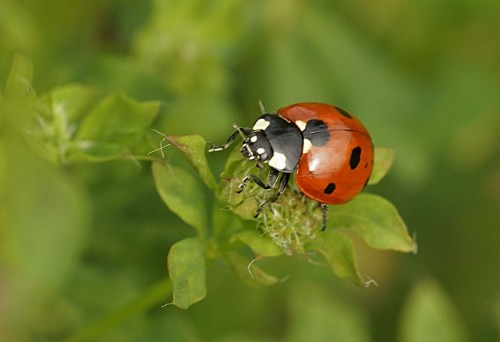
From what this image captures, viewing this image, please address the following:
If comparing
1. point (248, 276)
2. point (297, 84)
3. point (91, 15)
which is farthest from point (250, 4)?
point (248, 276)

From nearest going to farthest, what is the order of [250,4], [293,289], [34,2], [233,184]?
1. [233,184]
2. [34,2]
3. [293,289]
4. [250,4]

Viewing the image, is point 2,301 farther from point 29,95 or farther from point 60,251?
point 29,95

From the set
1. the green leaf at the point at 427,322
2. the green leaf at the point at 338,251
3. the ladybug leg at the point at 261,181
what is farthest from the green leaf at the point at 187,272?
the green leaf at the point at 427,322

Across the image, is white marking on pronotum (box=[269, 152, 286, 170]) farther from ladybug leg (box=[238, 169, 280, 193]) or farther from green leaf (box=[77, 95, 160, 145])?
green leaf (box=[77, 95, 160, 145])

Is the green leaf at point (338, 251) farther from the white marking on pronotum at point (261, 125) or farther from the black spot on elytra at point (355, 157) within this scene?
the white marking on pronotum at point (261, 125)

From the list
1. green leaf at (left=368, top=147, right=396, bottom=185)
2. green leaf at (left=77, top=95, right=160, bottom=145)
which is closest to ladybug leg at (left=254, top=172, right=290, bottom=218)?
green leaf at (left=368, top=147, right=396, bottom=185)

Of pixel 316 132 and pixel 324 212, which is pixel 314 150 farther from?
pixel 324 212
